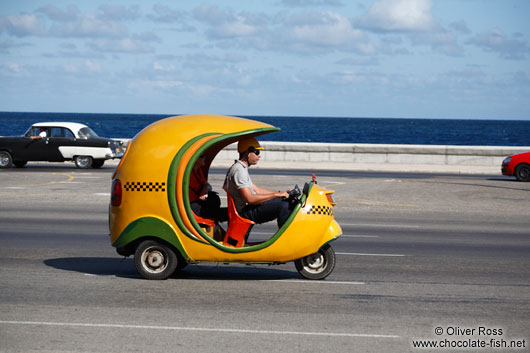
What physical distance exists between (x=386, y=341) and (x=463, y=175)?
74.8 ft

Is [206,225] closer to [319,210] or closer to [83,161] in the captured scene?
[319,210]

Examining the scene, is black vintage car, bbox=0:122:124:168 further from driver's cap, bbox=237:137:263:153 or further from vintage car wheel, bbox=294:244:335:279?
vintage car wheel, bbox=294:244:335:279

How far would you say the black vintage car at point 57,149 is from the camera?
29141mm

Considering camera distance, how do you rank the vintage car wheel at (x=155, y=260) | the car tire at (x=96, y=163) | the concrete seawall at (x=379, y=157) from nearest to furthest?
the vintage car wheel at (x=155, y=260) < the car tire at (x=96, y=163) < the concrete seawall at (x=379, y=157)

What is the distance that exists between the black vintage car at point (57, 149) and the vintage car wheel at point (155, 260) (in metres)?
20.5

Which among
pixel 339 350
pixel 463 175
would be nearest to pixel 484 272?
pixel 339 350

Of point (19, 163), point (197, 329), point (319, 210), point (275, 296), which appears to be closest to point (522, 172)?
point (319, 210)

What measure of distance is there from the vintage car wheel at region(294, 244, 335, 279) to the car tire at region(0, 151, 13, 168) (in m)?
22.8

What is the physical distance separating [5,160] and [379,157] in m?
16.0

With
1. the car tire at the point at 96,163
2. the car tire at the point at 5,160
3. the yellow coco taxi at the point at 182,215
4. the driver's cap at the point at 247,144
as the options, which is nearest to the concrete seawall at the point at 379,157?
the car tire at the point at 96,163

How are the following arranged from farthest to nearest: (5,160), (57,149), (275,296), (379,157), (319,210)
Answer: (379,157), (5,160), (57,149), (319,210), (275,296)

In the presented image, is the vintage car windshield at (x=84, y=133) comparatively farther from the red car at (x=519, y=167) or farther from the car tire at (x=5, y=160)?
the red car at (x=519, y=167)

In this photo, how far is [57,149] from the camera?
96.0ft

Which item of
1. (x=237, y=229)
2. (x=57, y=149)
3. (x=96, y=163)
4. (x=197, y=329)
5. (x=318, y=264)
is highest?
(x=57, y=149)
